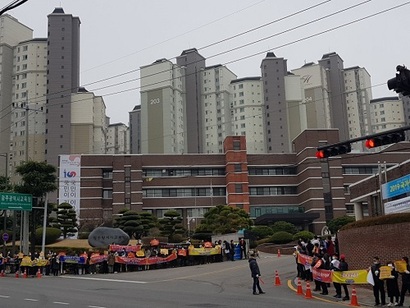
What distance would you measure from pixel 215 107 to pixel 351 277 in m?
128

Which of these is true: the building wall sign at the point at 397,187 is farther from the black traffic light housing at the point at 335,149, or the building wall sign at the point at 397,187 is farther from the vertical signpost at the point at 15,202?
the vertical signpost at the point at 15,202

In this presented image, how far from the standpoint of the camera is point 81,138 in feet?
413

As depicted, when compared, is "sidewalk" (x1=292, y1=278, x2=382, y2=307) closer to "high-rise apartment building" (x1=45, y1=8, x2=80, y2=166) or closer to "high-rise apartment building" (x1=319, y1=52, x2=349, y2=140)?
"high-rise apartment building" (x1=45, y1=8, x2=80, y2=166)

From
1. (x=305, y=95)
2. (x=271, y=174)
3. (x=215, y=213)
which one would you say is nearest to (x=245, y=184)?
(x=271, y=174)

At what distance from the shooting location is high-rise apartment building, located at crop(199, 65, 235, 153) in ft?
474

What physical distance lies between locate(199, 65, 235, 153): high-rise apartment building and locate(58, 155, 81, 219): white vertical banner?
5326 cm

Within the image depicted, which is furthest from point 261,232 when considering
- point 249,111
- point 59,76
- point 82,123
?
point 249,111

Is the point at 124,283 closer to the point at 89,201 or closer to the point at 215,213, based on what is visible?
the point at 215,213

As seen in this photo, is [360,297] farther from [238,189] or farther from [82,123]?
[82,123]

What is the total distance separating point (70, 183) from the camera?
313 feet

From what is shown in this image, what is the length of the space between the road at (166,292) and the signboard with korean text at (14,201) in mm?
11627

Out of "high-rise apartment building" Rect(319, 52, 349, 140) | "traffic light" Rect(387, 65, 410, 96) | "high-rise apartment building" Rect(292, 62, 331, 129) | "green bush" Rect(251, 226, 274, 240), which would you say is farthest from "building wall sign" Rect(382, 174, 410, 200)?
"high-rise apartment building" Rect(319, 52, 349, 140)

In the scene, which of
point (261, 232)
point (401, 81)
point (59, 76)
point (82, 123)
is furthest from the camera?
point (82, 123)

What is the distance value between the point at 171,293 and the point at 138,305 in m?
4.51
